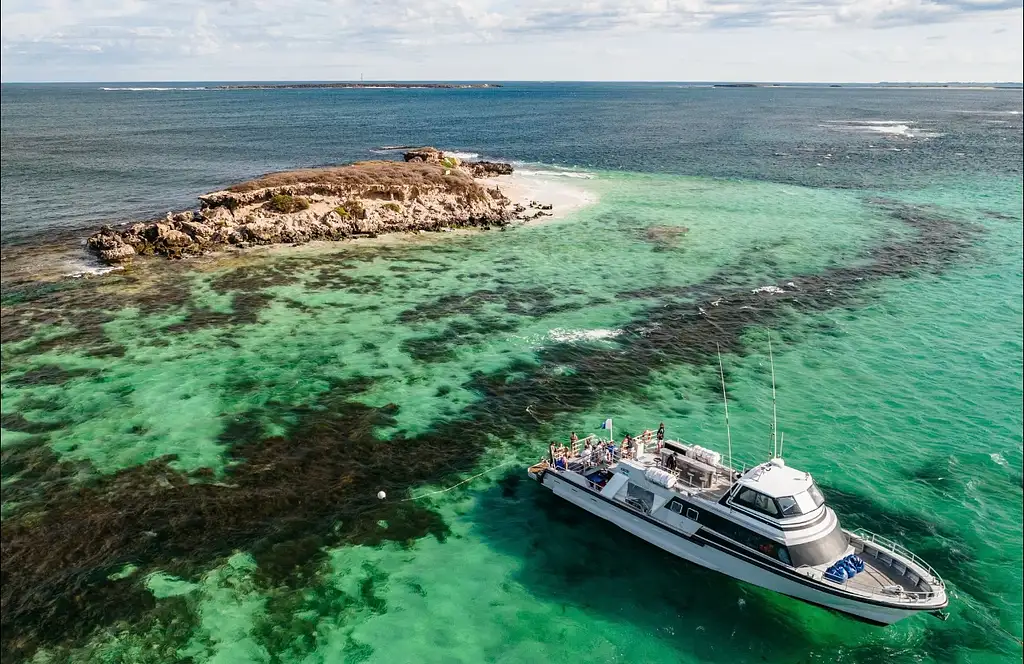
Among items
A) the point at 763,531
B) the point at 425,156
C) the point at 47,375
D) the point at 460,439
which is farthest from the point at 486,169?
the point at 763,531

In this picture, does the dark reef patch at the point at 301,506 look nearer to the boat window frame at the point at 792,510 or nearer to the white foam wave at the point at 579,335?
the white foam wave at the point at 579,335

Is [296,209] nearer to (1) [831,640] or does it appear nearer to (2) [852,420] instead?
(2) [852,420]

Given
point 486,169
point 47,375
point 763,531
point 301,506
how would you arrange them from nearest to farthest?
point 763,531 → point 301,506 → point 47,375 → point 486,169

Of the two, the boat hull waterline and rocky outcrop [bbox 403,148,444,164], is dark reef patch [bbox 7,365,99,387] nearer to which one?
the boat hull waterline

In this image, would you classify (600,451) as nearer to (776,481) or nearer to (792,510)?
(776,481)

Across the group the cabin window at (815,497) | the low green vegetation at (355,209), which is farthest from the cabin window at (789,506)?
the low green vegetation at (355,209)
